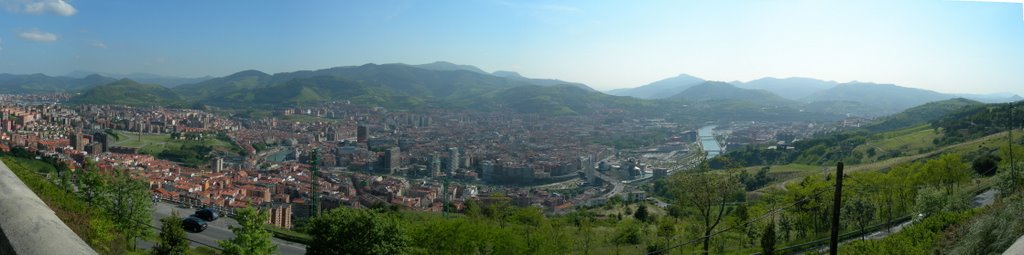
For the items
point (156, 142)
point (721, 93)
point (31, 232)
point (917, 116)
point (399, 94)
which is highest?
point (721, 93)

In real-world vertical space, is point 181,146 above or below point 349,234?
below

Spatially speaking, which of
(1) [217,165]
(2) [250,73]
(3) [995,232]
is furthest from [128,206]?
(2) [250,73]

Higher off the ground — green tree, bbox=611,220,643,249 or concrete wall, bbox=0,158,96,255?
concrete wall, bbox=0,158,96,255

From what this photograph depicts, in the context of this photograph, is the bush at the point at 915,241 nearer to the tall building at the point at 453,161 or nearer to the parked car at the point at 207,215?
the parked car at the point at 207,215

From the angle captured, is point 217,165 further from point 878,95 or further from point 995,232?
point 878,95

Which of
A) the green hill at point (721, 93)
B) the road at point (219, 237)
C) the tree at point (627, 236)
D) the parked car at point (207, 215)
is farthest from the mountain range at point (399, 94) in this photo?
the tree at point (627, 236)

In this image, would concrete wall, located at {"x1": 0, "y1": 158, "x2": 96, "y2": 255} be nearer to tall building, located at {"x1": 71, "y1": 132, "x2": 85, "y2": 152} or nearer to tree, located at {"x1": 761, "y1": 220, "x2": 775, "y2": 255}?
tree, located at {"x1": 761, "y1": 220, "x2": 775, "y2": 255}

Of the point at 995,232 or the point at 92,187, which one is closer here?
the point at 995,232

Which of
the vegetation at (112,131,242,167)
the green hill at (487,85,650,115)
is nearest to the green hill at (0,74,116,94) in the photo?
the vegetation at (112,131,242,167)
